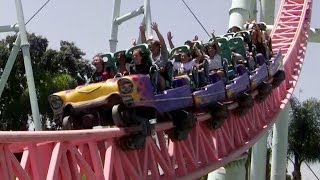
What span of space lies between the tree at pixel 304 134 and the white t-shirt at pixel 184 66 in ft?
63.7

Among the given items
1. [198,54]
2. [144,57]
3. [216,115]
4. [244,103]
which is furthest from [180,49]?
[144,57]

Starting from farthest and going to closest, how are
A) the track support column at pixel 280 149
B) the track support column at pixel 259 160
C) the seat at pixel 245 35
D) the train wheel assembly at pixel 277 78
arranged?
1. the track support column at pixel 280 149
2. the track support column at pixel 259 160
3. the train wheel assembly at pixel 277 78
4. the seat at pixel 245 35

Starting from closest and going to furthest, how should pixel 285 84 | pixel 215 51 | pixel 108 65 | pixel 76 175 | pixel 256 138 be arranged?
pixel 76 175 < pixel 108 65 < pixel 215 51 < pixel 256 138 < pixel 285 84

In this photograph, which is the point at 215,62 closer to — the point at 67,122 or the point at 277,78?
the point at 277,78

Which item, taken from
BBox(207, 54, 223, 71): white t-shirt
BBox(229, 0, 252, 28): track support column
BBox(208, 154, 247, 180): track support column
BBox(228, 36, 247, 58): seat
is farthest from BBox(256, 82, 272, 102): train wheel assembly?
BBox(229, 0, 252, 28): track support column

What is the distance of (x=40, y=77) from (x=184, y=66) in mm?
17208

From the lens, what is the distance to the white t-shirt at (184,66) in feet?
25.2

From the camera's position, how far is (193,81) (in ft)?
24.7

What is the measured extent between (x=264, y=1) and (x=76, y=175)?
10.4 m

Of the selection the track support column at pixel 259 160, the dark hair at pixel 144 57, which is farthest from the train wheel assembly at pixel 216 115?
the track support column at pixel 259 160

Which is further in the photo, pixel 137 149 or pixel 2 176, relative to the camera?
pixel 137 149

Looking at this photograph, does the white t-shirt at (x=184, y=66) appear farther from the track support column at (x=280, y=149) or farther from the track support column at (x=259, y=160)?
the track support column at (x=280, y=149)

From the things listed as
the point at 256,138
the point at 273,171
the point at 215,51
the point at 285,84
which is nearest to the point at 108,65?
the point at 215,51

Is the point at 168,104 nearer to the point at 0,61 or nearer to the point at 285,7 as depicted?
the point at 285,7
